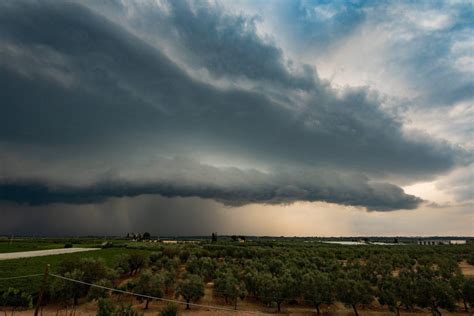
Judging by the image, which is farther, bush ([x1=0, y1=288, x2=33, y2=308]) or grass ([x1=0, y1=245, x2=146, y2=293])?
grass ([x1=0, y1=245, x2=146, y2=293])

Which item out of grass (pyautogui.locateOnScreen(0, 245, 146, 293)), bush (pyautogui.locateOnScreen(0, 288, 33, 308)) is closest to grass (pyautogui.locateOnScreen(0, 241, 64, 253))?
grass (pyautogui.locateOnScreen(0, 245, 146, 293))

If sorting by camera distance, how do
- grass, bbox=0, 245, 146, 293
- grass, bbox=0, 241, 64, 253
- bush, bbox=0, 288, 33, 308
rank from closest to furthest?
bush, bbox=0, 288, 33, 308 < grass, bbox=0, 245, 146, 293 < grass, bbox=0, 241, 64, 253

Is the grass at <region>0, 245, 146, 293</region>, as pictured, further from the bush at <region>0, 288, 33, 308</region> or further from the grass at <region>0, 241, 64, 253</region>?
the grass at <region>0, 241, 64, 253</region>

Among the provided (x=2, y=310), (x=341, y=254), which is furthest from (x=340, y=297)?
(x=341, y=254)

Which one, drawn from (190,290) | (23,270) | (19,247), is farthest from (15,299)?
(19,247)

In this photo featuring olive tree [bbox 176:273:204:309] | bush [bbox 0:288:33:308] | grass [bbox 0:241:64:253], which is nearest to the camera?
bush [bbox 0:288:33:308]

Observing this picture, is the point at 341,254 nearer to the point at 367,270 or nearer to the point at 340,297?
the point at 367,270

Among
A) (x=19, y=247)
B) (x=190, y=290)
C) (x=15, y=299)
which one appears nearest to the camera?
(x=15, y=299)

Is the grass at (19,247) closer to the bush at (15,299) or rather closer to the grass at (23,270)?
the grass at (23,270)

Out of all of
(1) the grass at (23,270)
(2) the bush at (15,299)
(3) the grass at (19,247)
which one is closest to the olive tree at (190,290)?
(2) the bush at (15,299)

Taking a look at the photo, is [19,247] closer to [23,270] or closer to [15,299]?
[23,270]

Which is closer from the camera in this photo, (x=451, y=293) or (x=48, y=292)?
(x=451, y=293)
